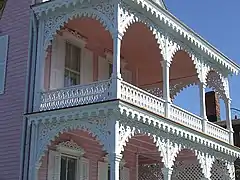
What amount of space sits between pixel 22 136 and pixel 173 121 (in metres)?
4.70

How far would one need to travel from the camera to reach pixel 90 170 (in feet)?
55.6

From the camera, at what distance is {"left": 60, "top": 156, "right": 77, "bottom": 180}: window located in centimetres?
1596

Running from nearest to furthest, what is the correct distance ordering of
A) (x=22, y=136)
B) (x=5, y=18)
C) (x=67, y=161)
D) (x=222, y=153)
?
(x=22, y=136)
(x=67, y=161)
(x=5, y=18)
(x=222, y=153)

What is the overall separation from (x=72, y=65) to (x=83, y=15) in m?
2.59

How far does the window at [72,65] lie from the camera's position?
1652 centimetres

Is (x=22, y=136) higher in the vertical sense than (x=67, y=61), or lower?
lower

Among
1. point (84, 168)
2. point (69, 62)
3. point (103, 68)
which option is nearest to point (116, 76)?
point (69, 62)

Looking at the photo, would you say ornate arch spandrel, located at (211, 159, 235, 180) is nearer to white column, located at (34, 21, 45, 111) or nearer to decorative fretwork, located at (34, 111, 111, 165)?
decorative fretwork, located at (34, 111, 111, 165)

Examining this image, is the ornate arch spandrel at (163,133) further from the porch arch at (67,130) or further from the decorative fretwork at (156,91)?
the decorative fretwork at (156,91)

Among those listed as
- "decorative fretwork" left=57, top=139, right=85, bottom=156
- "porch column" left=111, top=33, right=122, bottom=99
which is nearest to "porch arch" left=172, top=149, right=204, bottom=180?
"decorative fretwork" left=57, top=139, right=85, bottom=156

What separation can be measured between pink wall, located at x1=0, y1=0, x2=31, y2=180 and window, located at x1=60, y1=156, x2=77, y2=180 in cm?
156

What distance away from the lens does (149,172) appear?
20531 millimetres

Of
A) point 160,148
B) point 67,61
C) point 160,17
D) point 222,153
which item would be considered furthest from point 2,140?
point 222,153

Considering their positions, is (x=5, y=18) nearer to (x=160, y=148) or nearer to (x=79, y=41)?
(x=79, y=41)
